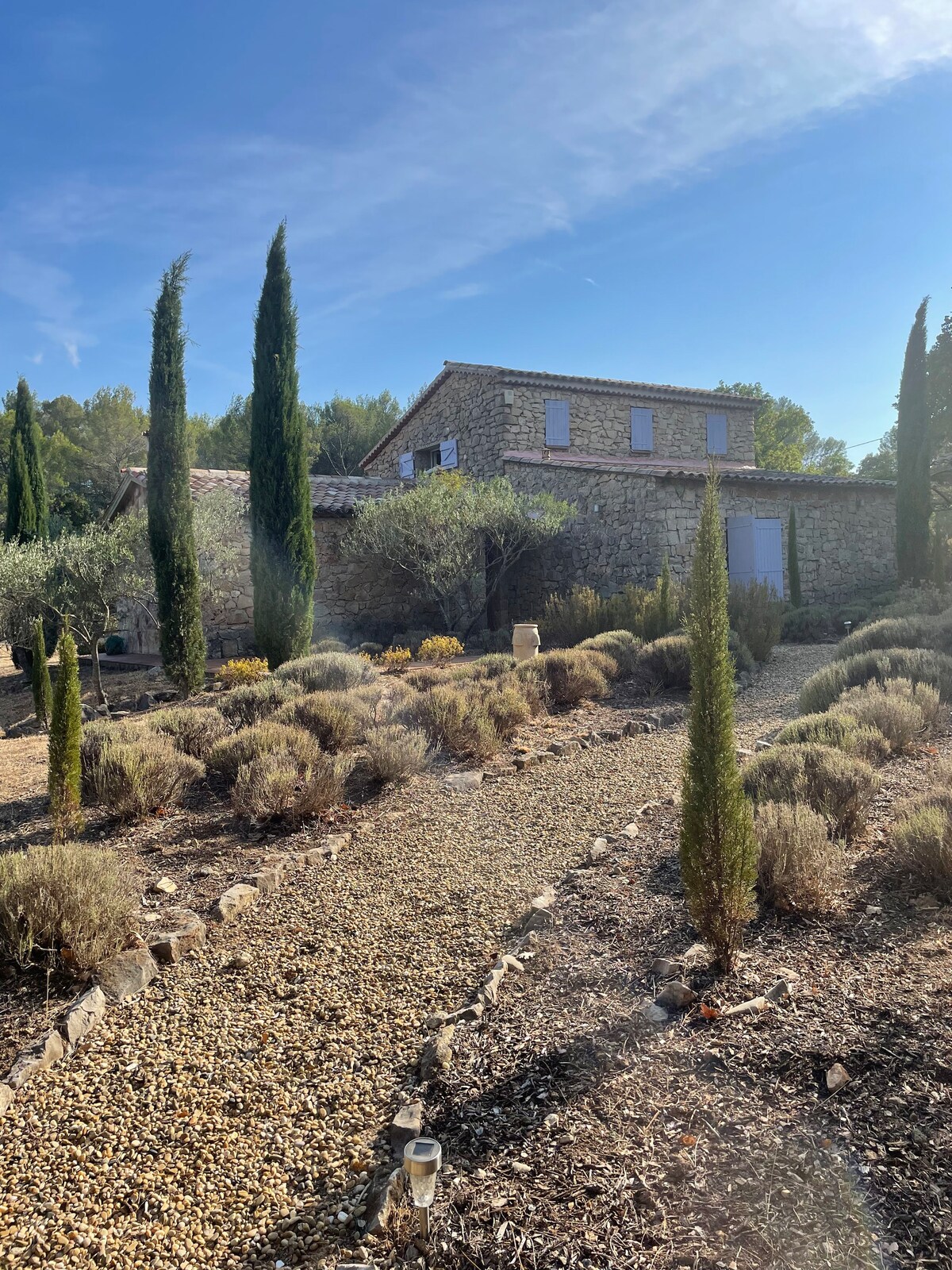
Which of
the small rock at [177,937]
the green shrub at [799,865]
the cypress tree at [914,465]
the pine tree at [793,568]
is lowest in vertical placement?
the small rock at [177,937]

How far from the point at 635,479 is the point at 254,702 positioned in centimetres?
1036

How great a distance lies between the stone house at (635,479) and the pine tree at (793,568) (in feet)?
0.58

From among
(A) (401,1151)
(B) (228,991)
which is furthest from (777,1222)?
(B) (228,991)

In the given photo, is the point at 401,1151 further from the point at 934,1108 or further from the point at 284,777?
the point at 284,777

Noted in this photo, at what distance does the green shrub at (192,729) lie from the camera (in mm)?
6891

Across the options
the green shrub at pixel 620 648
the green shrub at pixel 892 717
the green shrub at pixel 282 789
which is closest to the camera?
the green shrub at pixel 282 789

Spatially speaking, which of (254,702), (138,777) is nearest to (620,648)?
(254,702)

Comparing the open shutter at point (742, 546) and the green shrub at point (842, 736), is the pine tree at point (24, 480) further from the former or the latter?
the green shrub at point (842, 736)

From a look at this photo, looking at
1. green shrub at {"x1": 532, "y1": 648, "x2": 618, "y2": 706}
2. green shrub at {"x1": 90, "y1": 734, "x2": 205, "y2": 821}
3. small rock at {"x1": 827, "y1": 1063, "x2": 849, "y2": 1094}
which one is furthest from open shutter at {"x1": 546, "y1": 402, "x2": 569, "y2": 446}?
small rock at {"x1": 827, "y1": 1063, "x2": 849, "y2": 1094}

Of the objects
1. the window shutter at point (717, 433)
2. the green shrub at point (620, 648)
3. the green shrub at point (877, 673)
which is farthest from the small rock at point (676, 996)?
the window shutter at point (717, 433)

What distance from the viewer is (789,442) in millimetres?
43594

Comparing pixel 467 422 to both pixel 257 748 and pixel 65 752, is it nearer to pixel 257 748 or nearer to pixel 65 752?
pixel 257 748

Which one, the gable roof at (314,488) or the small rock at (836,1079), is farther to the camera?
the gable roof at (314,488)

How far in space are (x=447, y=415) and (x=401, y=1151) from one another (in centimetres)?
2084
